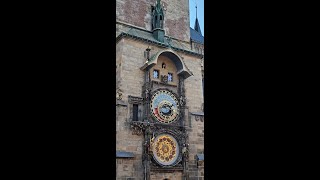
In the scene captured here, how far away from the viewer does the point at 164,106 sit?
1475cm

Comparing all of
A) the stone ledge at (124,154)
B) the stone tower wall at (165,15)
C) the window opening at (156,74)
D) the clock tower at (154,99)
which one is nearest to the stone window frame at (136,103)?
the clock tower at (154,99)

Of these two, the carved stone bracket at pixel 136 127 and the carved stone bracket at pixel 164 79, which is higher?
the carved stone bracket at pixel 164 79

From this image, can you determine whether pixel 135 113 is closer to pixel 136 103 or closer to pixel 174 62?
pixel 136 103

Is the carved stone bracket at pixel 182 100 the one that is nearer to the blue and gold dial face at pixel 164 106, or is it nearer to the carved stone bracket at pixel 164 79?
the blue and gold dial face at pixel 164 106

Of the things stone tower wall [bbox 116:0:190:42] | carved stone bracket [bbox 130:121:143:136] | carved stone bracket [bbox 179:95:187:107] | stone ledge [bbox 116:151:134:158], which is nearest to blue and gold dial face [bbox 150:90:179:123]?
carved stone bracket [bbox 179:95:187:107]

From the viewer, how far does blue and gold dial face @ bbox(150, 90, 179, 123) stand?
14.4 meters

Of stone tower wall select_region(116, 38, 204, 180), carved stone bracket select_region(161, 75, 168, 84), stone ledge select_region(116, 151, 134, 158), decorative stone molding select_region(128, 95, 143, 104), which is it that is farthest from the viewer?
carved stone bracket select_region(161, 75, 168, 84)

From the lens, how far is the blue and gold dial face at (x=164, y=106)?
14.4 m

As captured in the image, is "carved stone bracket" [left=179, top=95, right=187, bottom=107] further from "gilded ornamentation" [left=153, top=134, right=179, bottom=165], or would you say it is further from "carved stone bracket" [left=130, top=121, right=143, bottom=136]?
"carved stone bracket" [left=130, top=121, right=143, bottom=136]
